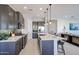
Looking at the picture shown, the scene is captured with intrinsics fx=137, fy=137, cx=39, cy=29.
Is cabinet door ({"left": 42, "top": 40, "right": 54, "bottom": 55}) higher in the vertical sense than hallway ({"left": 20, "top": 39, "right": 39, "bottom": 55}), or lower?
higher

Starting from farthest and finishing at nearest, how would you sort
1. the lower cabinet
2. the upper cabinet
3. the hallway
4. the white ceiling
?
the white ceiling
the hallway
the lower cabinet
the upper cabinet

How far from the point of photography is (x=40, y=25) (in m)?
18.6

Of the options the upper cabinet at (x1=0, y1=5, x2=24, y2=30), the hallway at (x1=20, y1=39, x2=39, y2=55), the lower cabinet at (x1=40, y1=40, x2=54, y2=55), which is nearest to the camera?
the upper cabinet at (x1=0, y1=5, x2=24, y2=30)

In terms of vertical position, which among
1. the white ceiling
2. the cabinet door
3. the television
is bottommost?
the cabinet door

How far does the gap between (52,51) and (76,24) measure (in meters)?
13.0

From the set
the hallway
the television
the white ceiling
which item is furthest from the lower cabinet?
the television

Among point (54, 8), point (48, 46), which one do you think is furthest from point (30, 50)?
point (54, 8)

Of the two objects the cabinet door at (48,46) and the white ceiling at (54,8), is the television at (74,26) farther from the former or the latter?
the cabinet door at (48,46)

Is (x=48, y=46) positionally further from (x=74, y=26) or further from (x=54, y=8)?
(x=74, y=26)

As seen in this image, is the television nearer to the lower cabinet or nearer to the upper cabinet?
the upper cabinet

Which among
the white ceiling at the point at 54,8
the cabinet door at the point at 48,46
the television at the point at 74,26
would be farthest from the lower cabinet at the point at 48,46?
the television at the point at 74,26
